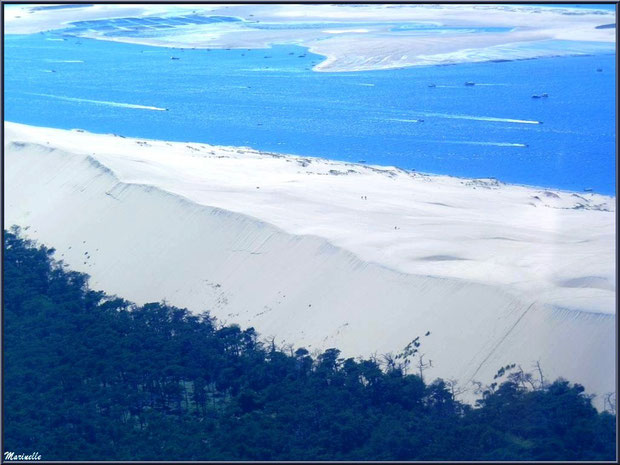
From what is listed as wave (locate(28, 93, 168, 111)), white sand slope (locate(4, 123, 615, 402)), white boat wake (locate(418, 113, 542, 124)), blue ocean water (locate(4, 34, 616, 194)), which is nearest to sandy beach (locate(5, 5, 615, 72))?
blue ocean water (locate(4, 34, 616, 194))

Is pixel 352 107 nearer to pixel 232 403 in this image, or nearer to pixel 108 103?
pixel 108 103

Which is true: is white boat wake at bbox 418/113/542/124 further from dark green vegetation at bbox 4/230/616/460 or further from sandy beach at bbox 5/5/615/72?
dark green vegetation at bbox 4/230/616/460

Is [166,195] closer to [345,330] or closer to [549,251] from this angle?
[345,330]

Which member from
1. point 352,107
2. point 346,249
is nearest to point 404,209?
point 346,249

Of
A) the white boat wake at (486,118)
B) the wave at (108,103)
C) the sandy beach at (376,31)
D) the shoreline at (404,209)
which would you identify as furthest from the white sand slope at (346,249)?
the sandy beach at (376,31)

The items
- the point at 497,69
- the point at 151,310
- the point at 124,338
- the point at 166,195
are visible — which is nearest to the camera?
the point at 124,338

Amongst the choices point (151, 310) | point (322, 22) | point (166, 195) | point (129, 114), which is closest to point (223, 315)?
point (151, 310)
